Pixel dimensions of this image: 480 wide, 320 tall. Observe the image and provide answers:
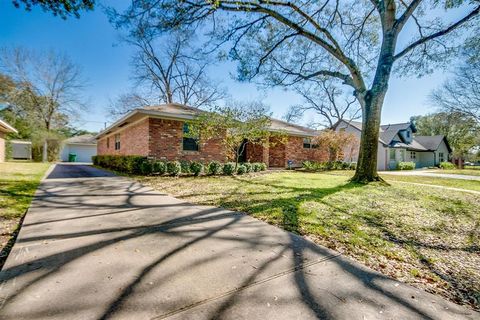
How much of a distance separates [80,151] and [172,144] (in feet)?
86.1

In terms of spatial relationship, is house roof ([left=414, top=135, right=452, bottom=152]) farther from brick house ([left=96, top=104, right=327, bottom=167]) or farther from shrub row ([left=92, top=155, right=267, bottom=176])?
shrub row ([left=92, top=155, right=267, bottom=176])

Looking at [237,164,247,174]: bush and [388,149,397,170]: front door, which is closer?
[237,164,247,174]: bush

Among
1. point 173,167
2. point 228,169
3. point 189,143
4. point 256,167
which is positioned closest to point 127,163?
point 173,167

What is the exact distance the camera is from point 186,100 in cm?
2803

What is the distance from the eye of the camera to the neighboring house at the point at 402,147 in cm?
2338

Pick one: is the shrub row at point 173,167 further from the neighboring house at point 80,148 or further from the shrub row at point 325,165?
the neighboring house at point 80,148

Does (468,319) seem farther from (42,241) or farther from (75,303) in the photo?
(42,241)

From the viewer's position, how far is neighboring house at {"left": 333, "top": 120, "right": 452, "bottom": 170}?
23.4 meters

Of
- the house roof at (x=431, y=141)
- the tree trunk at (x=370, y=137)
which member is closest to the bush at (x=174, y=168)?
the tree trunk at (x=370, y=137)

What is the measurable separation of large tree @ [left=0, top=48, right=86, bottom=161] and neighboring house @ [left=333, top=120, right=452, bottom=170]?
28962 mm

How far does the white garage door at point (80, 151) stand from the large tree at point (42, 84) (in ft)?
16.1

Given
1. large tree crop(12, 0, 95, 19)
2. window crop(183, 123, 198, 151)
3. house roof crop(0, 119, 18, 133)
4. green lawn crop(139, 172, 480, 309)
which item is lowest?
green lawn crop(139, 172, 480, 309)

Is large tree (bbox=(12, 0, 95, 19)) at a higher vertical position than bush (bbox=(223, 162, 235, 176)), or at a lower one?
higher

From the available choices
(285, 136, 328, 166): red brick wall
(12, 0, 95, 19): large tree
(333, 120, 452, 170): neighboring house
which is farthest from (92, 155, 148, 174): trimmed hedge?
(333, 120, 452, 170): neighboring house
